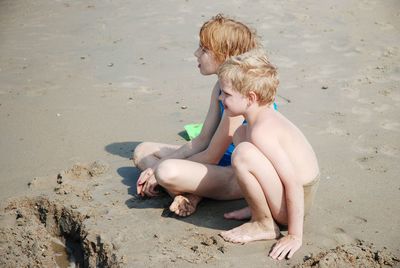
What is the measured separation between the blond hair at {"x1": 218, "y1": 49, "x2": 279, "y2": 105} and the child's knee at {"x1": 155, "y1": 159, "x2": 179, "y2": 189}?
626 millimetres

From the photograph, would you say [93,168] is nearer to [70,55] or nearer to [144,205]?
[144,205]

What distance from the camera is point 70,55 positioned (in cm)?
673

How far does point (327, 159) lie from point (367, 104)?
1.17 metres

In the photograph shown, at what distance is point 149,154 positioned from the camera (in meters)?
4.02

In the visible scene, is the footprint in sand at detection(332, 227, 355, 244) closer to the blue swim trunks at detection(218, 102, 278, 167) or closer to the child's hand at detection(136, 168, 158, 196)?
the blue swim trunks at detection(218, 102, 278, 167)

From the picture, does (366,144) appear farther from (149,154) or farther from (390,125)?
(149,154)

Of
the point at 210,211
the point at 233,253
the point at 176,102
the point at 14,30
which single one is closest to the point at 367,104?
the point at 176,102

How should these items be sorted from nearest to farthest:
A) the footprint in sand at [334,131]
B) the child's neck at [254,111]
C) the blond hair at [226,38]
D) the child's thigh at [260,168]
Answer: the child's thigh at [260,168] → the child's neck at [254,111] → the blond hair at [226,38] → the footprint in sand at [334,131]

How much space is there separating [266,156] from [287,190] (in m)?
0.21

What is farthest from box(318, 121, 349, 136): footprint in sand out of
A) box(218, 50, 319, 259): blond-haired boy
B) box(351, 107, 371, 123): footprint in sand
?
box(218, 50, 319, 259): blond-haired boy

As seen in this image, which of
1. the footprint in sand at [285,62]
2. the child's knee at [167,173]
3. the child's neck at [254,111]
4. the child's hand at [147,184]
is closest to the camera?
the child's neck at [254,111]

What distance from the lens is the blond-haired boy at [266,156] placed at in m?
3.01

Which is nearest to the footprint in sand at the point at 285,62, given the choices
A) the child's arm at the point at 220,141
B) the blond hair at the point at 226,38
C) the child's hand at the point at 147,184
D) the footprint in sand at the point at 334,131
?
the footprint in sand at the point at 334,131

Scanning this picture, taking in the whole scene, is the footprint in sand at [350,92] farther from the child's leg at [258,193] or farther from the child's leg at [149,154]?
the child's leg at [258,193]
